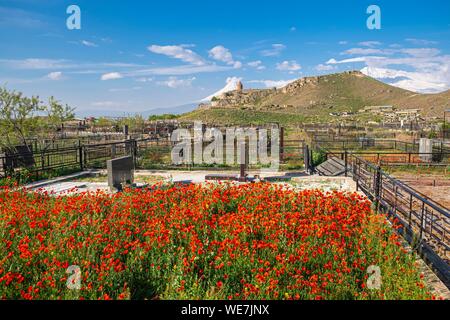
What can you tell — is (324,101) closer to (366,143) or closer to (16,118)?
(366,143)

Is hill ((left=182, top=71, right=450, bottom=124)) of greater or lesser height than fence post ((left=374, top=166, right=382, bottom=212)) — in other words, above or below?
above

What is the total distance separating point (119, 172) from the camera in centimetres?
1082

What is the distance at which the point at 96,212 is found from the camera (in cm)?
656

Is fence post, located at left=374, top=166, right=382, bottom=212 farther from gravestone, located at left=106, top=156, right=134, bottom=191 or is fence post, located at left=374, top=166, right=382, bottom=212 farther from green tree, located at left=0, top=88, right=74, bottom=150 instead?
green tree, located at left=0, top=88, right=74, bottom=150

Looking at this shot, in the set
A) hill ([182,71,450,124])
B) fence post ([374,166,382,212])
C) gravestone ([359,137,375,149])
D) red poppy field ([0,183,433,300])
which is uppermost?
hill ([182,71,450,124])

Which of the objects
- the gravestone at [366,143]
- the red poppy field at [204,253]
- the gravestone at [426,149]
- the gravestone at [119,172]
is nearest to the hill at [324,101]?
the gravestone at [366,143]

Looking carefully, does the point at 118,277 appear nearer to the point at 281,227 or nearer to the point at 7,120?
the point at 281,227

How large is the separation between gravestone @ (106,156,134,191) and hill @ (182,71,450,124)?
234 ft

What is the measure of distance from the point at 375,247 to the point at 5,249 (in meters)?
5.89

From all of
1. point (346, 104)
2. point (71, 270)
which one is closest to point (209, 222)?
point (71, 270)

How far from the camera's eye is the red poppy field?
4.18m

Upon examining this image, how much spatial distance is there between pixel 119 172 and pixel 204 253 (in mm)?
6574

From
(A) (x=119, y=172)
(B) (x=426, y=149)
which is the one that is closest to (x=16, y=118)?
(A) (x=119, y=172)

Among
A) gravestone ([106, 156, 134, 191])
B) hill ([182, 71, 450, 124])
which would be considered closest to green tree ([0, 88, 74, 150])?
gravestone ([106, 156, 134, 191])
